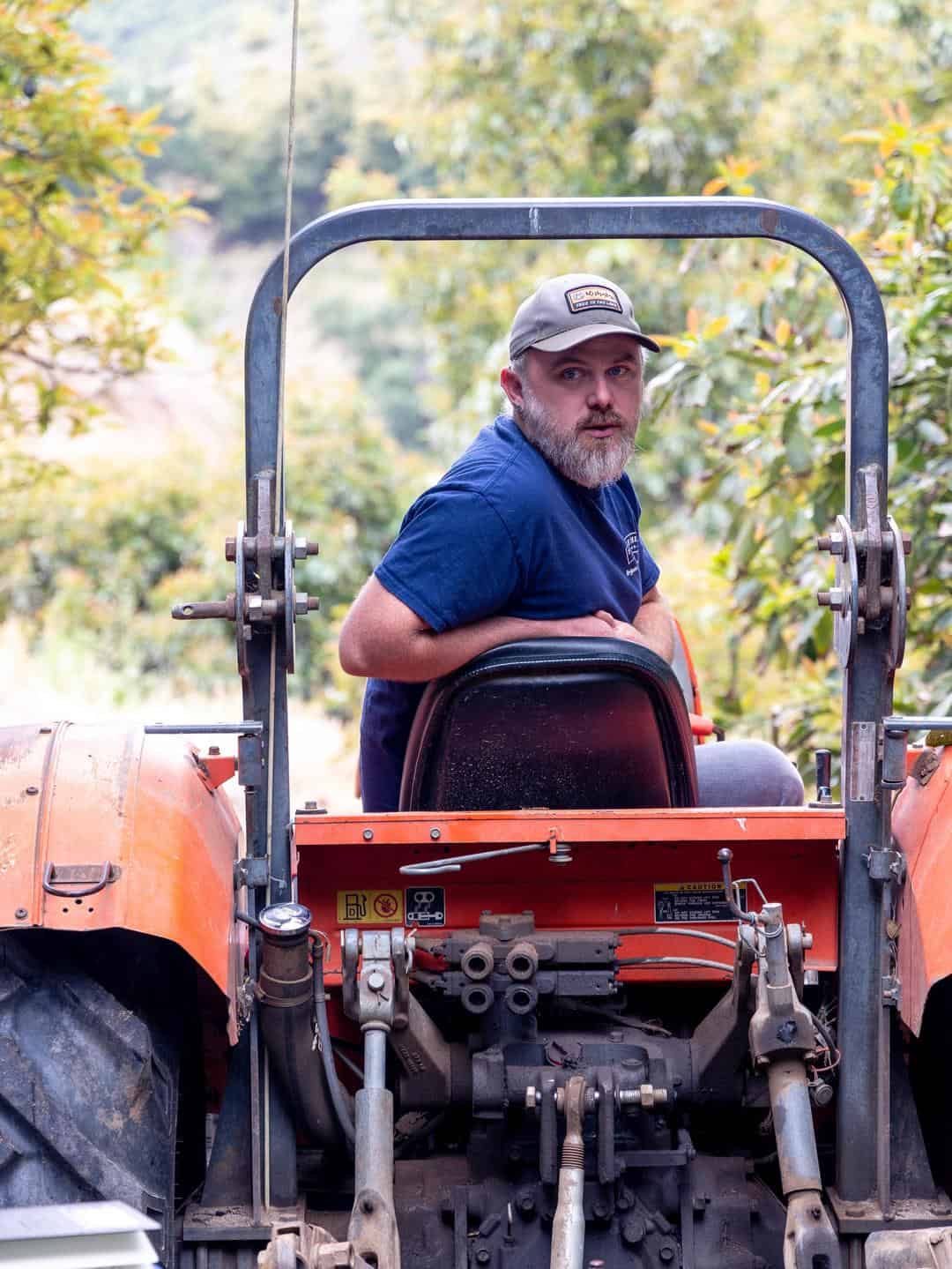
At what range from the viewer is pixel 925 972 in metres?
2.71

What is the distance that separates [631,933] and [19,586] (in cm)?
1472

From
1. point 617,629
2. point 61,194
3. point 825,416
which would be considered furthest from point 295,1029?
point 61,194

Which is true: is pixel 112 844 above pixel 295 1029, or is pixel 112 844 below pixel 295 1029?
above

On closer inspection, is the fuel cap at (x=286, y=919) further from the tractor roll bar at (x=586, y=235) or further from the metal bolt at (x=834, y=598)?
the metal bolt at (x=834, y=598)

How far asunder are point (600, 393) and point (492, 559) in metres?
0.52

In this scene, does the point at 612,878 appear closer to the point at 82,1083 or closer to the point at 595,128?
the point at 82,1083

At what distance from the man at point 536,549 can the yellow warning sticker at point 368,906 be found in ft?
1.19

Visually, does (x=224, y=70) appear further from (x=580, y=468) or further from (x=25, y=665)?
(x=580, y=468)

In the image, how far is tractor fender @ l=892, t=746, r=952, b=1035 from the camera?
8.85ft

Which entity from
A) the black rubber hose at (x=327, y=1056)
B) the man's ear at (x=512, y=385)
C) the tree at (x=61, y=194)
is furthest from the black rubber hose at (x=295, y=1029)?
the tree at (x=61, y=194)

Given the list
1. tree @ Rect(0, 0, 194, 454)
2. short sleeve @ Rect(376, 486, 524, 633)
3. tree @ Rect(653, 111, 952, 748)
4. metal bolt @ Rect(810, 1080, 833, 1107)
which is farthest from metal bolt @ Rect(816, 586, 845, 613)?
tree @ Rect(0, 0, 194, 454)

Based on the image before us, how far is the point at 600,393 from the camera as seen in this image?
3.38 metres

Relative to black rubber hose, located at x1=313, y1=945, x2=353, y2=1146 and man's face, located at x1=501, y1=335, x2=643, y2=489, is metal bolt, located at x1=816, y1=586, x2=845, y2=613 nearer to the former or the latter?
man's face, located at x1=501, y1=335, x2=643, y2=489

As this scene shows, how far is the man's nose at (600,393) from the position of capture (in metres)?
3.37
